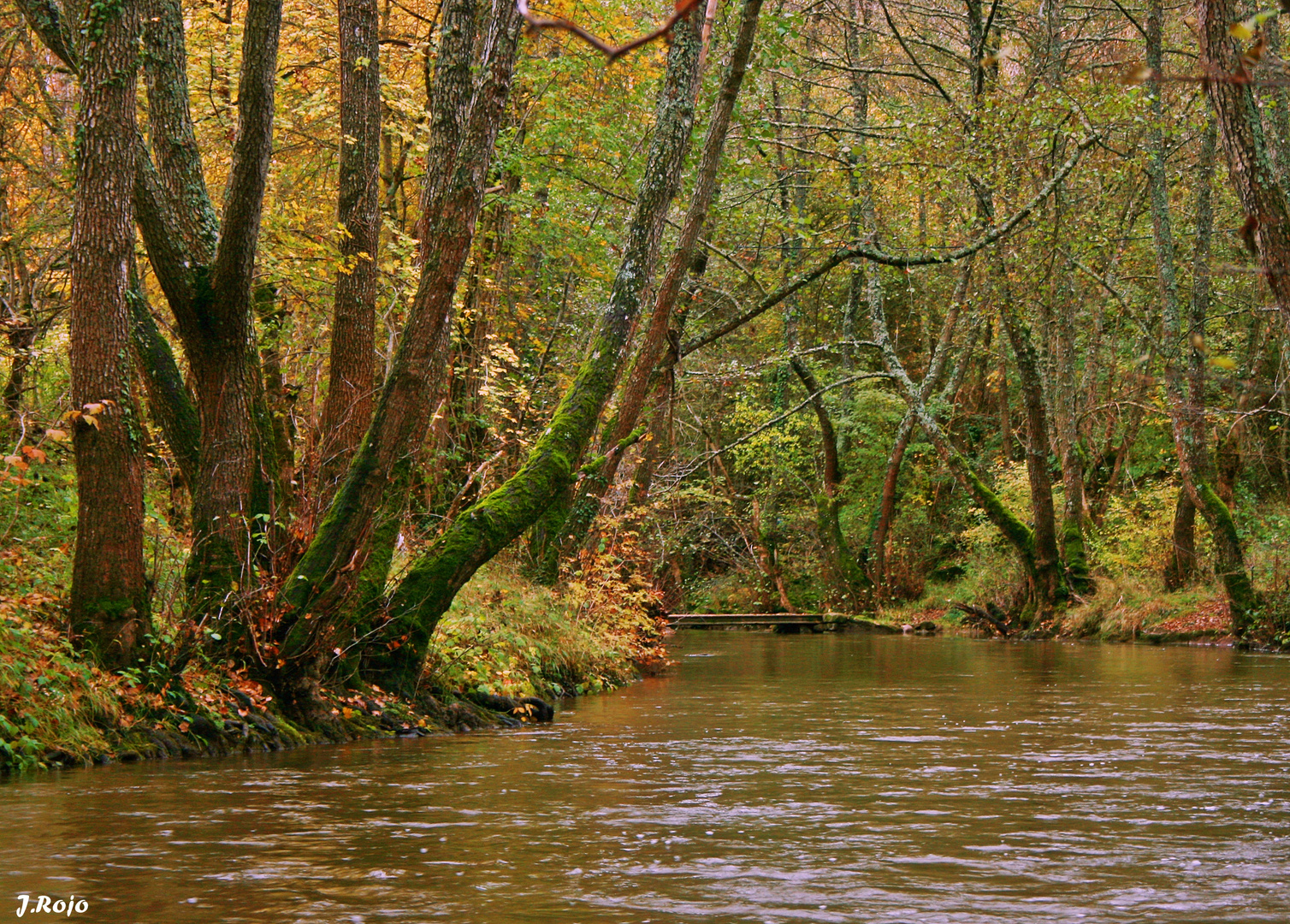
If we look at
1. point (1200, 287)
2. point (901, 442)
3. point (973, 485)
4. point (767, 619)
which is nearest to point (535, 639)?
point (1200, 287)

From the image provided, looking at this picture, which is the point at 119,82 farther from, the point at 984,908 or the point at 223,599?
the point at 984,908

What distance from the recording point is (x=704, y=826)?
6141 mm

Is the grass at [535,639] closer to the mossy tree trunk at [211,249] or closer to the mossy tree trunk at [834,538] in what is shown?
the mossy tree trunk at [211,249]

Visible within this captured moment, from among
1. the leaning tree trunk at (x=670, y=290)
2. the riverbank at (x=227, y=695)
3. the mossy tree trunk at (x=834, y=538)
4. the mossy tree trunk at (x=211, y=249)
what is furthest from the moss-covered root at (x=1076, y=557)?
the mossy tree trunk at (x=211, y=249)

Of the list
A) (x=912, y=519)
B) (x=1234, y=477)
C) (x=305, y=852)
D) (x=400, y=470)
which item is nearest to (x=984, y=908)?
(x=305, y=852)

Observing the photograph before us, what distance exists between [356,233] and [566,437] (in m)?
2.60

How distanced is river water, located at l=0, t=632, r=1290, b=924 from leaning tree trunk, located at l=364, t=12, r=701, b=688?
1.14m

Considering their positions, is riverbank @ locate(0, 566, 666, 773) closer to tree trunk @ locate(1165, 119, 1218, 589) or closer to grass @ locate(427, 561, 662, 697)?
grass @ locate(427, 561, 662, 697)

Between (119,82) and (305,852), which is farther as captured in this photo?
(119,82)

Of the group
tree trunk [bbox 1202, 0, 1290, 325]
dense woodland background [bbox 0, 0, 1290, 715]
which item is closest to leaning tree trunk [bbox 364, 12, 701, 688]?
dense woodland background [bbox 0, 0, 1290, 715]

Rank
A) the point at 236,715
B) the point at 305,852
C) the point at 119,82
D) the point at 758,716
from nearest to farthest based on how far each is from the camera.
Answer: the point at 305,852 → the point at 119,82 → the point at 236,715 → the point at 758,716

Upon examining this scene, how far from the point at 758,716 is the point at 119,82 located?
7422mm

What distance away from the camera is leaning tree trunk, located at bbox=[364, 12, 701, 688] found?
410 inches

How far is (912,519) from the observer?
1407 inches
